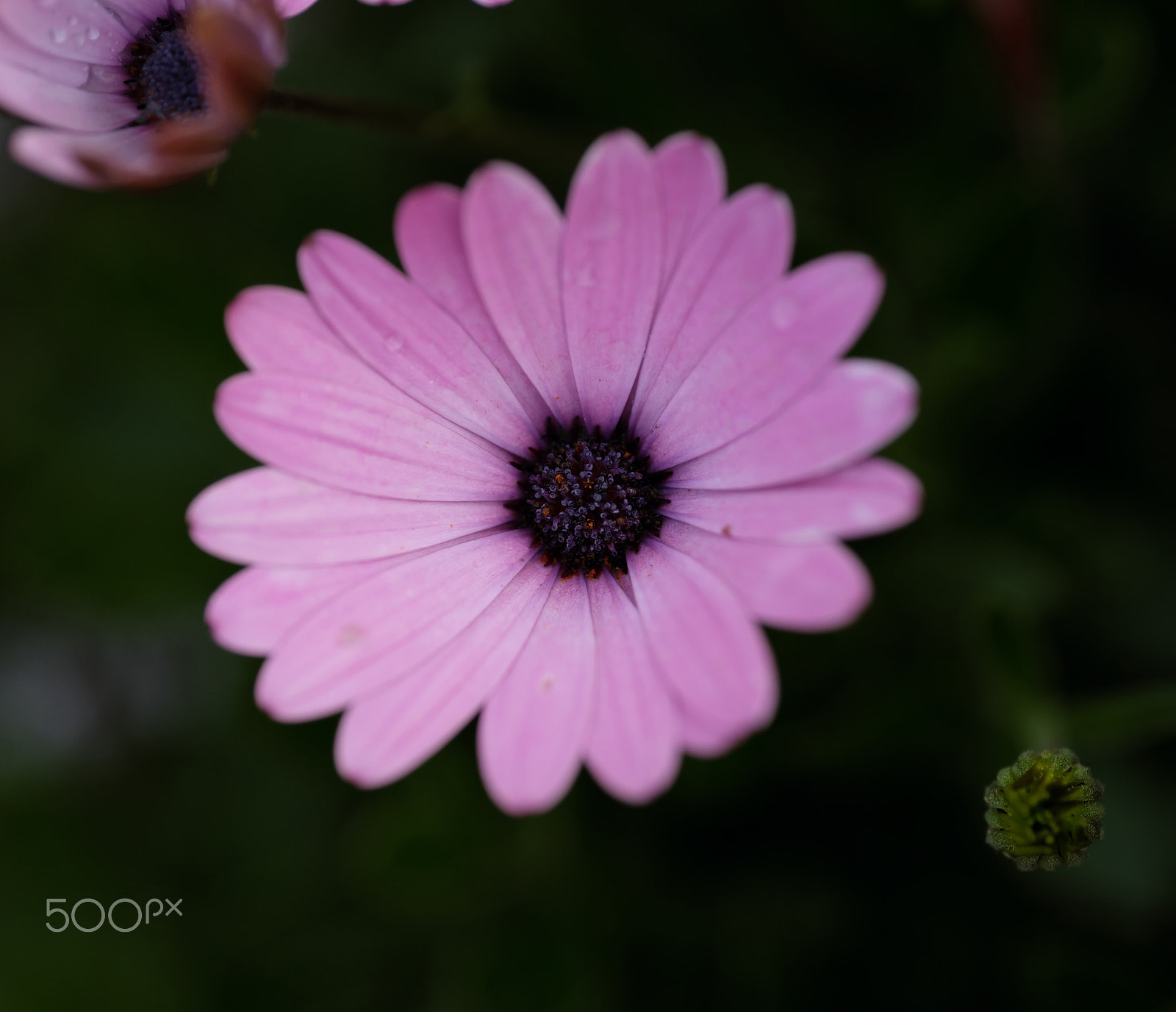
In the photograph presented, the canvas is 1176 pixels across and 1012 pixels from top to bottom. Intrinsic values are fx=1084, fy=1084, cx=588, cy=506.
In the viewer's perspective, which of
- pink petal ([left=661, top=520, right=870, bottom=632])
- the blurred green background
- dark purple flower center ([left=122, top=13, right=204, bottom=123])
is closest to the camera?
pink petal ([left=661, top=520, right=870, bottom=632])

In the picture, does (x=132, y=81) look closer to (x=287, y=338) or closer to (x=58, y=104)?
(x=58, y=104)

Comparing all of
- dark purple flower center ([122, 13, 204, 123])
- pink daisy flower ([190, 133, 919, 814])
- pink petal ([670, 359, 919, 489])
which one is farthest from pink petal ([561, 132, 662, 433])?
dark purple flower center ([122, 13, 204, 123])

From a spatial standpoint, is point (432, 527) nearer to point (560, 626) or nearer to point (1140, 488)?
point (560, 626)

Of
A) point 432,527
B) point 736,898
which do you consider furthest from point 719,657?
point 736,898

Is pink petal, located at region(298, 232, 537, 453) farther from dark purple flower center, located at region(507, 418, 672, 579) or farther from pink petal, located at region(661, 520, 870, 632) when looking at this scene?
pink petal, located at region(661, 520, 870, 632)

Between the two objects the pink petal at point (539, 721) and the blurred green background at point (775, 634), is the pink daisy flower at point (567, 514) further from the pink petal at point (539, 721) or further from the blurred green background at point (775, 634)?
the blurred green background at point (775, 634)

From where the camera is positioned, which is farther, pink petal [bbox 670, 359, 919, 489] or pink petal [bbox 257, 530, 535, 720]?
pink petal [bbox 257, 530, 535, 720]

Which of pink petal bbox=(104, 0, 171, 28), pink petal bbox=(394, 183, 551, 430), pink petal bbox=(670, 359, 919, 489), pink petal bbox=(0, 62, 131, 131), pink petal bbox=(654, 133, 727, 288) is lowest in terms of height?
pink petal bbox=(670, 359, 919, 489)
